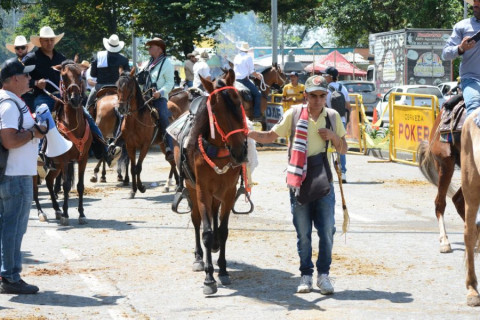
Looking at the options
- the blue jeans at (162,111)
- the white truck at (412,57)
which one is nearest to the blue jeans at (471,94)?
the blue jeans at (162,111)

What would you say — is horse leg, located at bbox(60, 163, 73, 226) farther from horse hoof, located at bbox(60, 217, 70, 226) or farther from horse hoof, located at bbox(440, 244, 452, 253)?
horse hoof, located at bbox(440, 244, 452, 253)

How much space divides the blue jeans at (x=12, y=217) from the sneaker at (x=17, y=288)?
4 centimetres

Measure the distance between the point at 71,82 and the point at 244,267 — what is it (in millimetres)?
4514

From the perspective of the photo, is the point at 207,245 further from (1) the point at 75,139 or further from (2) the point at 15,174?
(1) the point at 75,139

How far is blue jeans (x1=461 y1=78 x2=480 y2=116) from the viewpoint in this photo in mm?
9736

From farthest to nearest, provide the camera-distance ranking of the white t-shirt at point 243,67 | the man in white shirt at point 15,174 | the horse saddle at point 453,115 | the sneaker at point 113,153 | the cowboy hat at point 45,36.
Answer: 1. the white t-shirt at point 243,67
2. the sneaker at point 113,153
3. the cowboy hat at point 45,36
4. the horse saddle at point 453,115
5. the man in white shirt at point 15,174

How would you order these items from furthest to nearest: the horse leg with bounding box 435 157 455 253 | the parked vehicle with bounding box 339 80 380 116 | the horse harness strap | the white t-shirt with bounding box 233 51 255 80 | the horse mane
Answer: the parked vehicle with bounding box 339 80 380 116, the white t-shirt with bounding box 233 51 255 80, the horse mane, the horse harness strap, the horse leg with bounding box 435 157 455 253

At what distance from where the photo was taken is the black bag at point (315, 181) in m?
8.12

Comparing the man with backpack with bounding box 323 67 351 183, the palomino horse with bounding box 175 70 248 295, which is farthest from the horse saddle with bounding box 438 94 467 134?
the man with backpack with bounding box 323 67 351 183

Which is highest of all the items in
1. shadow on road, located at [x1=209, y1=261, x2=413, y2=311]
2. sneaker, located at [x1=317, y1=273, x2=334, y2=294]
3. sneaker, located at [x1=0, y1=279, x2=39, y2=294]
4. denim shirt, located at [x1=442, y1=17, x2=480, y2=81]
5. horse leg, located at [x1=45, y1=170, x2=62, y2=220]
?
denim shirt, located at [x1=442, y1=17, x2=480, y2=81]

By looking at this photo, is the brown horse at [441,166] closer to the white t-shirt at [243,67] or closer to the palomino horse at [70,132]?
the palomino horse at [70,132]

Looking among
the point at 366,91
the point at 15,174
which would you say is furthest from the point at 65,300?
the point at 366,91

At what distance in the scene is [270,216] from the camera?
43.3 feet

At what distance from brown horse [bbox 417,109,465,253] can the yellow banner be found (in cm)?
769
